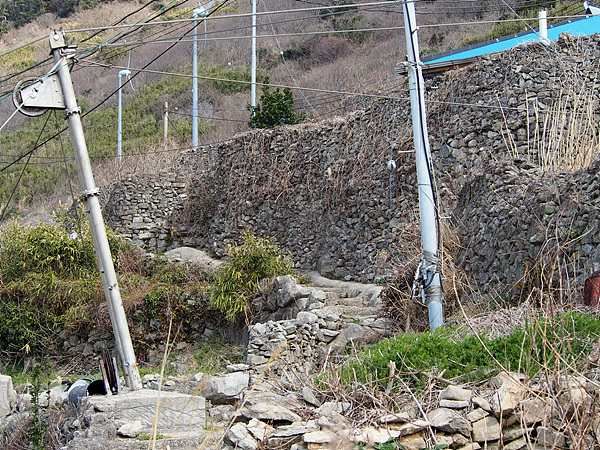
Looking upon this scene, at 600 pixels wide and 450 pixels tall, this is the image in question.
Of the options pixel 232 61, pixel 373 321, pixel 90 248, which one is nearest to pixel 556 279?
pixel 373 321

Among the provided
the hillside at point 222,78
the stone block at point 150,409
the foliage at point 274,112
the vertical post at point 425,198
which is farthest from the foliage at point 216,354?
the hillside at point 222,78

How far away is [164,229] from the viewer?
56.6 feet

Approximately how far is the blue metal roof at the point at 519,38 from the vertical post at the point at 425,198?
618 centimetres

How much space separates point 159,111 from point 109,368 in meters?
28.0

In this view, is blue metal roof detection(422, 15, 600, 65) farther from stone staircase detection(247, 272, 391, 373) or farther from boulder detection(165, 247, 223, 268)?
boulder detection(165, 247, 223, 268)

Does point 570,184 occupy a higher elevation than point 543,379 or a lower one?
higher

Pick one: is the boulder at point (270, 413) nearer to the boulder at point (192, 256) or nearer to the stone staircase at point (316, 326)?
the stone staircase at point (316, 326)

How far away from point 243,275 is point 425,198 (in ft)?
18.0

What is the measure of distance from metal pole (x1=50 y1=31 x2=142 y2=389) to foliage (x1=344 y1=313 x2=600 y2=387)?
2.92 metres

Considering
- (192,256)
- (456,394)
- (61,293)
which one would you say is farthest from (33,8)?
(456,394)

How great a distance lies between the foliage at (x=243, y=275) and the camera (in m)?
11.4

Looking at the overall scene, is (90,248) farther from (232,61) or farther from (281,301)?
(232,61)

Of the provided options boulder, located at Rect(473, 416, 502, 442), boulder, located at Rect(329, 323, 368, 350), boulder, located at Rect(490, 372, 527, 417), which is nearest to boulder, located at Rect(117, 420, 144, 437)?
boulder, located at Rect(473, 416, 502, 442)

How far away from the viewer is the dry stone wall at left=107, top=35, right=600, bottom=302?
733 centimetres
